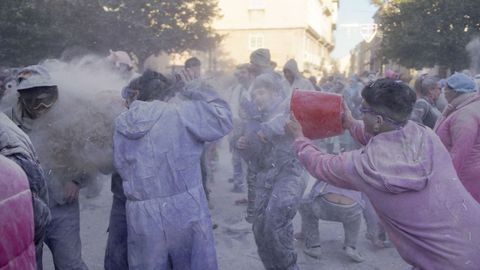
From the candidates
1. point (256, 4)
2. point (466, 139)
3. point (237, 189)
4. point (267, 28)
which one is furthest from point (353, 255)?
point (256, 4)

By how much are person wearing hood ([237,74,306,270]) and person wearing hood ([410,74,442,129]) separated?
5.85 ft

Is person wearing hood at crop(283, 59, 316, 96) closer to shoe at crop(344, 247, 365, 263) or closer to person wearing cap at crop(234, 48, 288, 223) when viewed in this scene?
person wearing cap at crop(234, 48, 288, 223)

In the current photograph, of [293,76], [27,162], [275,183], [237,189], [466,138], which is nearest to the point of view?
[27,162]

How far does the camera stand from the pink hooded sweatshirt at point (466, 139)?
367 cm

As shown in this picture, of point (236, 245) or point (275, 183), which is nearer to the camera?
point (275, 183)

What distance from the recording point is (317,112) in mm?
2816

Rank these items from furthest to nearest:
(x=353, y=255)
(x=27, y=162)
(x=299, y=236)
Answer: (x=299, y=236) < (x=353, y=255) < (x=27, y=162)

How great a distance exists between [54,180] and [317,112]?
70.7 inches

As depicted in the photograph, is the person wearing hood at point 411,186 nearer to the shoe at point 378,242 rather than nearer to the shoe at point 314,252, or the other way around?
the shoe at point 314,252

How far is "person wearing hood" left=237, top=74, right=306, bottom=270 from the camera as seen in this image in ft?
13.3

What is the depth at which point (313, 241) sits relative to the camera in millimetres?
5004

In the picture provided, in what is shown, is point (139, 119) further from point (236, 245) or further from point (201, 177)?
point (236, 245)

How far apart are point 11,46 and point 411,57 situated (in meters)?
13.0

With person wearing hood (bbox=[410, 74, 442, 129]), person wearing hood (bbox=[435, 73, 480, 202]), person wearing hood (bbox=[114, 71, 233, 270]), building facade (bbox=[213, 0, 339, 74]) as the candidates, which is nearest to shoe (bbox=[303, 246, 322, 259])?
person wearing hood (bbox=[435, 73, 480, 202])
